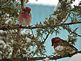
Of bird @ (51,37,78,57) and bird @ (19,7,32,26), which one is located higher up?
bird @ (19,7,32,26)

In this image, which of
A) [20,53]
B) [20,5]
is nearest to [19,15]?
[20,5]

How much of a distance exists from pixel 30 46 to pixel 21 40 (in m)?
0.05

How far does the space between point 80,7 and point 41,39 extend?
0.61ft

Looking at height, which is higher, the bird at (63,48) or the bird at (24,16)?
the bird at (24,16)

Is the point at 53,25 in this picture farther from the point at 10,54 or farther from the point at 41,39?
Result: the point at 10,54

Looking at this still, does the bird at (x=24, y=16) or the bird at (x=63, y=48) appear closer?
the bird at (x=63, y=48)

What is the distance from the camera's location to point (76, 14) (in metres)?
0.99

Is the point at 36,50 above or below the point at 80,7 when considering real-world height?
below

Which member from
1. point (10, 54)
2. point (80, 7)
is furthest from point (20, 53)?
point (80, 7)

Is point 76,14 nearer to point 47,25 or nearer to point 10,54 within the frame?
point 47,25

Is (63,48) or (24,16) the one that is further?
(24,16)

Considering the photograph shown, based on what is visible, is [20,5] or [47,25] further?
[20,5]

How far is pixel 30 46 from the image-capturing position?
102 cm

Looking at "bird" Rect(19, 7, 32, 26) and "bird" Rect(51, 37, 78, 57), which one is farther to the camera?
"bird" Rect(19, 7, 32, 26)
